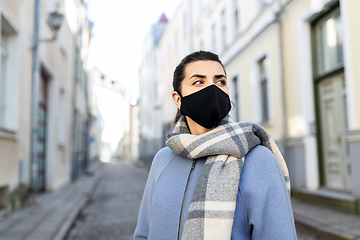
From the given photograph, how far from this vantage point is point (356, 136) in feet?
20.2

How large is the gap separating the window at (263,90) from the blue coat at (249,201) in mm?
9785

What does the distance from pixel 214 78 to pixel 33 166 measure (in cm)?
736

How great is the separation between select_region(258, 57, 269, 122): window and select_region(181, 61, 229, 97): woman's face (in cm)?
963

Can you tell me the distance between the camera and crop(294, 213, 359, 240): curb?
4.61 metres

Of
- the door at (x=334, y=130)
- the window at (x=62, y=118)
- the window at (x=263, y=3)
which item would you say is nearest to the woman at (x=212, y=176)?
the door at (x=334, y=130)

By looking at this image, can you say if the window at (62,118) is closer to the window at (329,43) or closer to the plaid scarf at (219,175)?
the window at (329,43)

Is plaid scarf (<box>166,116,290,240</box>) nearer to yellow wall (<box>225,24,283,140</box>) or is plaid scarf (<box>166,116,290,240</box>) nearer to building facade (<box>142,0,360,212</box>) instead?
building facade (<box>142,0,360,212</box>)

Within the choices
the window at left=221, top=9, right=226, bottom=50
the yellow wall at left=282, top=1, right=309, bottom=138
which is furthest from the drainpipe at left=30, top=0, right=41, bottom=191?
the window at left=221, top=9, right=226, bottom=50

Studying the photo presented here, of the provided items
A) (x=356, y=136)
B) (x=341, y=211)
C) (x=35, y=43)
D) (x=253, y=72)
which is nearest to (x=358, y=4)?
(x=356, y=136)

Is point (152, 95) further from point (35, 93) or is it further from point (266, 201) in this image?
point (266, 201)

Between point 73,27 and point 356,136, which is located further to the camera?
point 73,27

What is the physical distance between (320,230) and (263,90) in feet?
22.3

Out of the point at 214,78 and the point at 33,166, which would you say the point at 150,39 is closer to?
the point at 33,166

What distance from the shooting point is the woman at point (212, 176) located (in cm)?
129
